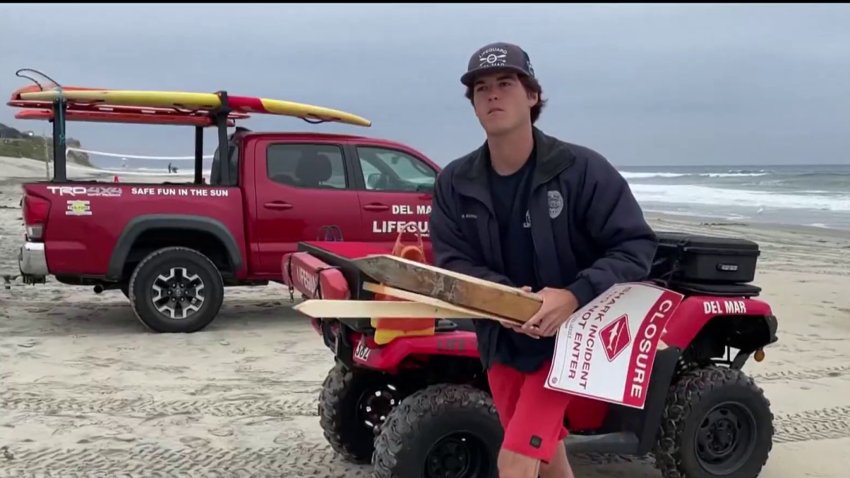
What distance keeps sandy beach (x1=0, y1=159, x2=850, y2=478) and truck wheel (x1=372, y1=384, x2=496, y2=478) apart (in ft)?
2.55

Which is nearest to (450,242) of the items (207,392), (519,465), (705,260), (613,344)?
(613,344)

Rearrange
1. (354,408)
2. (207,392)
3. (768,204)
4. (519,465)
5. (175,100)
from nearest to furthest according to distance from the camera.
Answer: (519,465) → (354,408) → (207,392) → (175,100) → (768,204)

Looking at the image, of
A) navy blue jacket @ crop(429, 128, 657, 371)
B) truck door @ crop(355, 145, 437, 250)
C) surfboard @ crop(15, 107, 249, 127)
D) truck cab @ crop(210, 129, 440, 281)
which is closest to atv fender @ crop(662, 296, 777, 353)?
navy blue jacket @ crop(429, 128, 657, 371)

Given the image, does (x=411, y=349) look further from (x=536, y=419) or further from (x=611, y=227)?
(x=611, y=227)

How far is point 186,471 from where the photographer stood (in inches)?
161

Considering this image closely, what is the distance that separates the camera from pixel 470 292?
7.93 feet

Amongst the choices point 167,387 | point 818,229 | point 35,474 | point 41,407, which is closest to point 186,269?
point 167,387

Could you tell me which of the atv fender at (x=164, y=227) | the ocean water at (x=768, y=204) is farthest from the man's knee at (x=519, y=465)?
the ocean water at (x=768, y=204)

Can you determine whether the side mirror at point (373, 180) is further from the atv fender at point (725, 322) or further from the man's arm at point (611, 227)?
the man's arm at point (611, 227)

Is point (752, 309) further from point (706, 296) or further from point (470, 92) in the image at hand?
point (470, 92)

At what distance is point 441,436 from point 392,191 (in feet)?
15.8

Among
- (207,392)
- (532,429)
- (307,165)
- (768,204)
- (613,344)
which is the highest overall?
(307,165)

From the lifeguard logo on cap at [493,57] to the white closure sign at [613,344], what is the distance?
779mm

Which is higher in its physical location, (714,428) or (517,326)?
(517,326)
